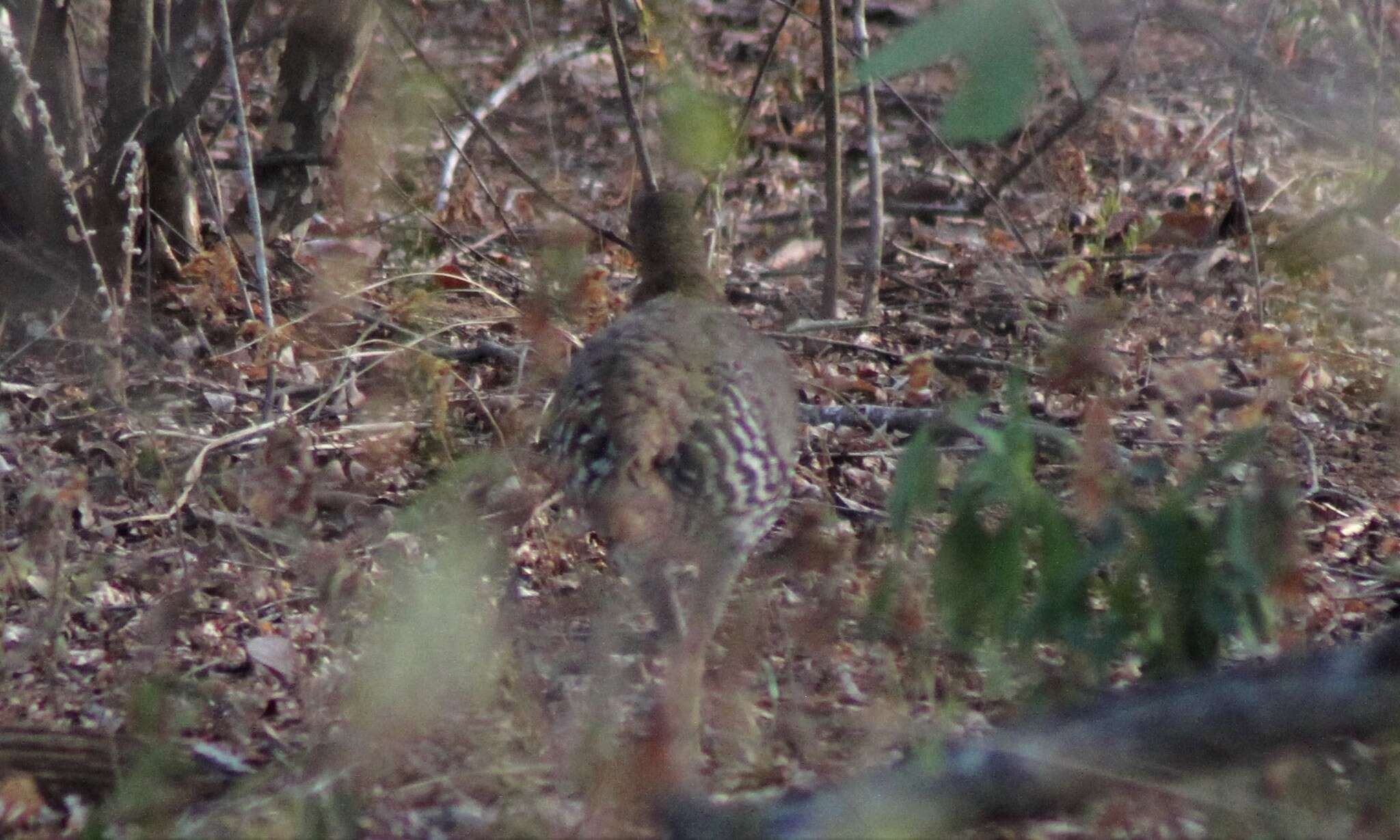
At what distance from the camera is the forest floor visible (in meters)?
4.21

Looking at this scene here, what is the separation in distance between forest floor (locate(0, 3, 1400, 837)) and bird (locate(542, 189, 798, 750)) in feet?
0.52

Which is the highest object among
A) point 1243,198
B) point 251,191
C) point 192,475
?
point 1243,198

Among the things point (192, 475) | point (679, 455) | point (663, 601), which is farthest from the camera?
point (192, 475)

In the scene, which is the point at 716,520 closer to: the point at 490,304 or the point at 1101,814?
the point at 1101,814

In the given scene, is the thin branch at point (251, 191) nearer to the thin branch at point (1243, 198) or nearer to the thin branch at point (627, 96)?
the thin branch at point (627, 96)

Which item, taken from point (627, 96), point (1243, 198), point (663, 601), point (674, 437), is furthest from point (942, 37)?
point (1243, 198)

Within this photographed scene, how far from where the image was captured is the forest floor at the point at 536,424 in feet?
13.8

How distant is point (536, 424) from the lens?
6445 mm

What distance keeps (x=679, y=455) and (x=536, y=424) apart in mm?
1762

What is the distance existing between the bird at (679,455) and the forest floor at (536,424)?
0.52 ft

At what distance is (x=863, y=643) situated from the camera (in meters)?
5.33

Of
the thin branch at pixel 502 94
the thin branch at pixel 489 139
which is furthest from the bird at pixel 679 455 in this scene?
the thin branch at pixel 502 94

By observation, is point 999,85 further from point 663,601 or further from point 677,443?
point 663,601

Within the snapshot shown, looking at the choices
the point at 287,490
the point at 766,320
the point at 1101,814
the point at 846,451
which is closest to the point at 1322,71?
the point at 846,451
